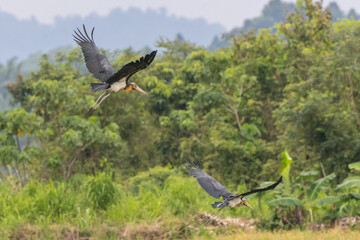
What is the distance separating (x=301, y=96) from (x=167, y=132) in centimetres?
462

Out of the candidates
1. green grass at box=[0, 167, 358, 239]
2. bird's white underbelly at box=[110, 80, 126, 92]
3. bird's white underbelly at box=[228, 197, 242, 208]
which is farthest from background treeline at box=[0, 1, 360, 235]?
bird's white underbelly at box=[110, 80, 126, 92]

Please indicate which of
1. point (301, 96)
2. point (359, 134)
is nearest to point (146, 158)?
point (301, 96)

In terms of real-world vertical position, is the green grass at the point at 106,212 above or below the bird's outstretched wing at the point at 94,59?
below

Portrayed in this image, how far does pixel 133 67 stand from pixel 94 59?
3.16 ft

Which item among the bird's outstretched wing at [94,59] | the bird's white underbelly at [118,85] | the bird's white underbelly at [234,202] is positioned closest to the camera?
the bird's white underbelly at [118,85]

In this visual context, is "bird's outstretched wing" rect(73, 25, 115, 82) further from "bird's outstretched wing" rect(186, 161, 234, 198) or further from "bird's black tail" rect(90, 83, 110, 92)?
"bird's outstretched wing" rect(186, 161, 234, 198)

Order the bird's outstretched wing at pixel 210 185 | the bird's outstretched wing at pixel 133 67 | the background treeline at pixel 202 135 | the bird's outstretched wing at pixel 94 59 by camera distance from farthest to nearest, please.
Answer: the background treeline at pixel 202 135, the bird's outstretched wing at pixel 210 185, the bird's outstretched wing at pixel 94 59, the bird's outstretched wing at pixel 133 67

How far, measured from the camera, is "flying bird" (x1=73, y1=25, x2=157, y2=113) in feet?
10.2

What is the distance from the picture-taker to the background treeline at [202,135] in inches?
370

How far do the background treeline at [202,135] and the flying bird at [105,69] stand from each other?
5278 millimetres

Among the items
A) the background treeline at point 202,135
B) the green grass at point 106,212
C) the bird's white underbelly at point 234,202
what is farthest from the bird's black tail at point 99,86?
the background treeline at point 202,135

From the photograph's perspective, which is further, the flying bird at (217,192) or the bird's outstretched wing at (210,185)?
the bird's outstretched wing at (210,185)

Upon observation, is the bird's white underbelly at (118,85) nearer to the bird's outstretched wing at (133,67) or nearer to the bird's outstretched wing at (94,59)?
the bird's outstretched wing at (133,67)

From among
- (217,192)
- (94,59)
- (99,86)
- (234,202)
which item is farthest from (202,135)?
(99,86)
